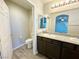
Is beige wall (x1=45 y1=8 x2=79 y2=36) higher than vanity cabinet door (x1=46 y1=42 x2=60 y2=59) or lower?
higher

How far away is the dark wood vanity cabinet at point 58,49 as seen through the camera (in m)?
1.36

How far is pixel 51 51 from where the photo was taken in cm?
187

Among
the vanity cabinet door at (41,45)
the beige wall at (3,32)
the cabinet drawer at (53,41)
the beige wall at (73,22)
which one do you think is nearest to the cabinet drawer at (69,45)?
the cabinet drawer at (53,41)

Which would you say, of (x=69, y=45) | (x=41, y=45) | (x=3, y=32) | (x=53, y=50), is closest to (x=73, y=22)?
(x=69, y=45)

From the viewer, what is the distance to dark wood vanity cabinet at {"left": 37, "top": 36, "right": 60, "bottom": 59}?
1.69 metres

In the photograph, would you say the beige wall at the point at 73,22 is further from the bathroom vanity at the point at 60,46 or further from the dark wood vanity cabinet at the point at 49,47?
the dark wood vanity cabinet at the point at 49,47

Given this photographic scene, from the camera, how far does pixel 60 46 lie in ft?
5.25

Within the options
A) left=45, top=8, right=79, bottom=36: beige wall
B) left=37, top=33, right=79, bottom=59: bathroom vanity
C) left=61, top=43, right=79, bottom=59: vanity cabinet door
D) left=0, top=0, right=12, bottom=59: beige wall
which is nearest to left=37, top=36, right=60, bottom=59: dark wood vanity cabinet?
left=37, top=33, right=79, bottom=59: bathroom vanity

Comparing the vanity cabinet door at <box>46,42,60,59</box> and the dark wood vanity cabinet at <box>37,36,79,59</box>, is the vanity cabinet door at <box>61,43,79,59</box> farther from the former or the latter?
the vanity cabinet door at <box>46,42,60,59</box>

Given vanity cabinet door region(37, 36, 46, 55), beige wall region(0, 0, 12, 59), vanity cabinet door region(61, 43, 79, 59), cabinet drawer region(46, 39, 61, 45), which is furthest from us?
vanity cabinet door region(37, 36, 46, 55)

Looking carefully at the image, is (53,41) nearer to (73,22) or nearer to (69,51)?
(69,51)

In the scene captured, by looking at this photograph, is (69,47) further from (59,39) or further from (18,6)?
(18,6)

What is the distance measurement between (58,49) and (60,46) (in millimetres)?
119

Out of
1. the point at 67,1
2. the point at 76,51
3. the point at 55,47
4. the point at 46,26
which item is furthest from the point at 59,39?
the point at 67,1
